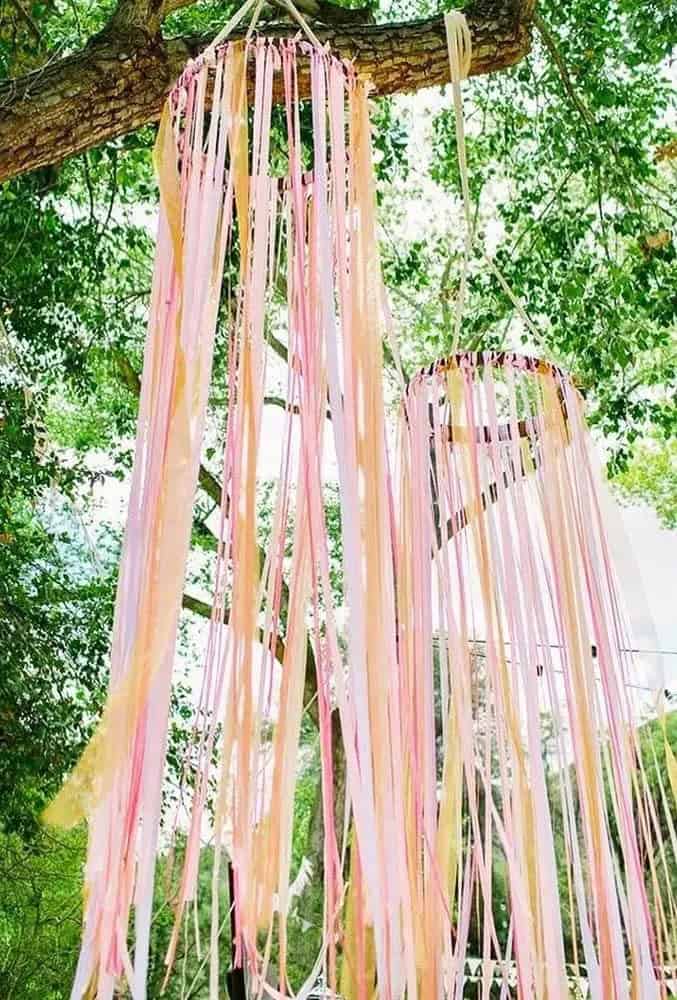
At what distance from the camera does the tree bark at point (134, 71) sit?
2.11 meters

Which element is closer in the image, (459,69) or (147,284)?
(459,69)

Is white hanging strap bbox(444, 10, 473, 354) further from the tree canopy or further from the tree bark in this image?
the tree canopy

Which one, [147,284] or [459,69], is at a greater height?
[147,284]

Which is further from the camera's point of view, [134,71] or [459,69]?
[134,71]

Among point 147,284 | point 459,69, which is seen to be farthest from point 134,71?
point 147,284

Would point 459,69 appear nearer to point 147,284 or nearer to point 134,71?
point 134,71

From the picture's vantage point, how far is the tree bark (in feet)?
6.93

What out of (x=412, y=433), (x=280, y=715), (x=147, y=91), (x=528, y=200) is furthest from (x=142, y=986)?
(x=528, y=200)

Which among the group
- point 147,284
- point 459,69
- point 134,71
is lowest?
point 459,69

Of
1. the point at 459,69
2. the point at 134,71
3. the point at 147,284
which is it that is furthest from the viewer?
the point at 147,284

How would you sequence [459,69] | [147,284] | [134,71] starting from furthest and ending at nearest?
[147,284] < [134,71] < [459,69]

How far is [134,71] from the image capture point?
2219 mm

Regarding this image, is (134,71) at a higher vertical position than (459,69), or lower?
higher

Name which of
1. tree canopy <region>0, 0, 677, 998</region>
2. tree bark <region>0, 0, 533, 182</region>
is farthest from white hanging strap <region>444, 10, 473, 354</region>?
tree canopy <region>0, 0, 677, 998</region>
